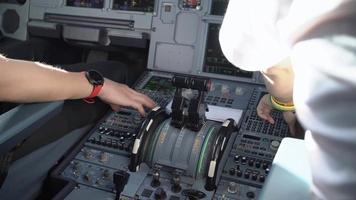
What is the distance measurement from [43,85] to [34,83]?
0.13 feet

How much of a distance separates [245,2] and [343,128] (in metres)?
0.31

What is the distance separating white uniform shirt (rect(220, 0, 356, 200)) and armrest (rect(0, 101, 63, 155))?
3.15 ft

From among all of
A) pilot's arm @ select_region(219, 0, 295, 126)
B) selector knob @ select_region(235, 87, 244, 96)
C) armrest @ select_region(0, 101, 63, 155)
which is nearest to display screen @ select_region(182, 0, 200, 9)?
selector knob @ select_region(235, 87, 244, 96)

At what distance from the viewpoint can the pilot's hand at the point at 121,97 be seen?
210 cm

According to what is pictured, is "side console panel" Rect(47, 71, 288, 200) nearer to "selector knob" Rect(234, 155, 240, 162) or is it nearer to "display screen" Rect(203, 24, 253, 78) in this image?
"selector knob" Rect(234, 155, 240, 162)

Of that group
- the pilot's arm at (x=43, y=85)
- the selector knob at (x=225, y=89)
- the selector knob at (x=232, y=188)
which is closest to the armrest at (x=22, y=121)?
the pilot's arm at (x=43, y=85)

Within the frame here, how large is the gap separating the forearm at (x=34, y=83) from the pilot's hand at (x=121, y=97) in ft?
0.56

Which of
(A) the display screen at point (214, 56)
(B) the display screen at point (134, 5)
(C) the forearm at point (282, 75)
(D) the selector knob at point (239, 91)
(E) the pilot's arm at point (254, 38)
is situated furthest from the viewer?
(B) the display screen at point (134, 5)

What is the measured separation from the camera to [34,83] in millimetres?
1685

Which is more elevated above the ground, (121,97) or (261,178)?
(121,97)

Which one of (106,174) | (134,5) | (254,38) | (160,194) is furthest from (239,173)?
(134,5)

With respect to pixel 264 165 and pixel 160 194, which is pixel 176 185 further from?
pixel 264 165

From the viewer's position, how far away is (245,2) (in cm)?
78

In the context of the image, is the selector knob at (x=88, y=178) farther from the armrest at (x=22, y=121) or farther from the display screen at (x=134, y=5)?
the display screen at (x=134, y=5)
